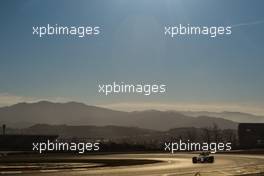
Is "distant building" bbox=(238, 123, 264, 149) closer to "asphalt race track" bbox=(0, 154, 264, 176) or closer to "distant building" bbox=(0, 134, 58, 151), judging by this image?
"asphalt race track" bbox=(0, 154, 264, 176)

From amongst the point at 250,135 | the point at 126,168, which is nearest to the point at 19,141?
the point at 250,135

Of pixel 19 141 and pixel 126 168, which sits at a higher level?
pixel 19 141

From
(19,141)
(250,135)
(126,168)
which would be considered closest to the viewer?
(19,141)

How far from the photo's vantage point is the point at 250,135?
22.4 meters

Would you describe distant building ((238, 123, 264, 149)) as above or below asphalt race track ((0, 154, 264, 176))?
above

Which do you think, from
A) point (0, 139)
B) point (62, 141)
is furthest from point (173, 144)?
point (0, 139)

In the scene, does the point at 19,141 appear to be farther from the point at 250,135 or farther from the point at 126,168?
the point at 126,168

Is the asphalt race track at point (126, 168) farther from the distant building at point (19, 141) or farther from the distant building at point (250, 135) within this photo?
the distant building at point (19, 141)

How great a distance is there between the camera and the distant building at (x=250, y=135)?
21.3 m

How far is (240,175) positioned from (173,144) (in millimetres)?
9732

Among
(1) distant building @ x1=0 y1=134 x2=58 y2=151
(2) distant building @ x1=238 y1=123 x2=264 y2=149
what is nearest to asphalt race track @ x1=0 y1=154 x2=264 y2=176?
(2) distant building @ x1=238 y1=123 x2=264 y2=149

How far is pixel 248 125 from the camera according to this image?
69.8 ft

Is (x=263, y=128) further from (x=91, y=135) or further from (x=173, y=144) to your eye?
(x=91, y=135)

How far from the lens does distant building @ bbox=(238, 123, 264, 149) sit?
2127 centimetres
